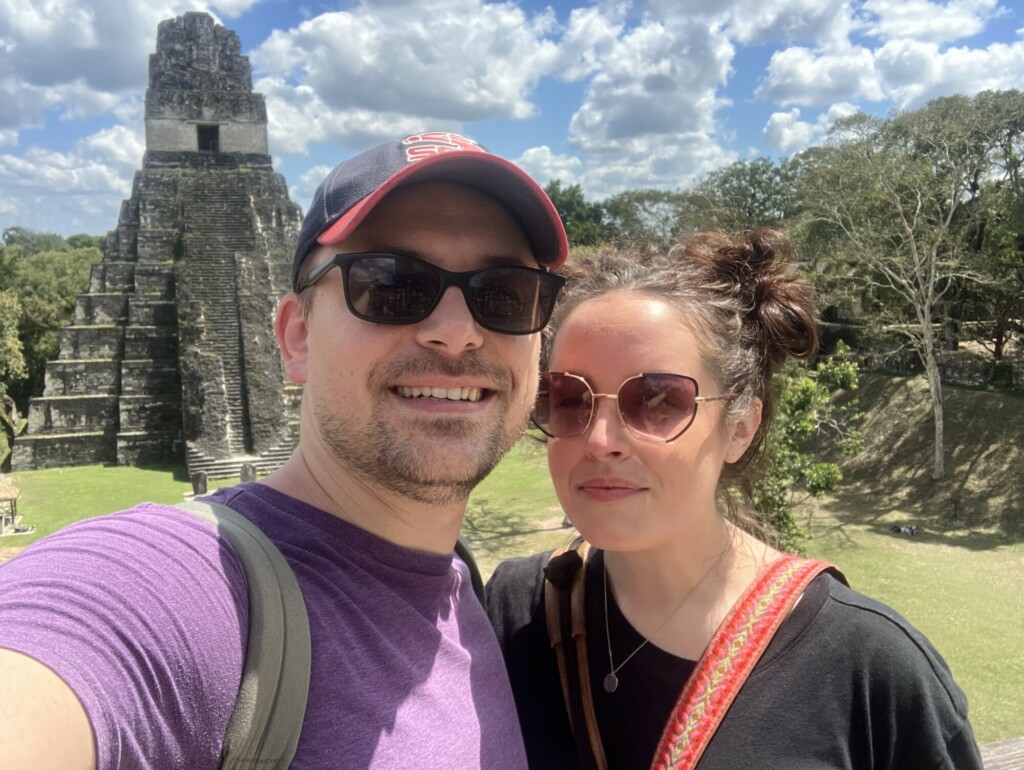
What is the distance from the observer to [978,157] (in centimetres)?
1661

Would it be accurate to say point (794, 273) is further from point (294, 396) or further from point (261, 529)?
point (294, 396)

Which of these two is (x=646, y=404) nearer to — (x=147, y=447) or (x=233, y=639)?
(x=233, y=639)

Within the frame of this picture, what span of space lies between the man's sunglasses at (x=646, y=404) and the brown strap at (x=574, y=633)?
0.41 metres

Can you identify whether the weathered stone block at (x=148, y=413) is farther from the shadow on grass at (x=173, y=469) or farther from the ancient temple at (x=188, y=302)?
the shadow on grass at (x=173, y=469)

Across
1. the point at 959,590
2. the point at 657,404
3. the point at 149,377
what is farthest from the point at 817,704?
the point at 149,377

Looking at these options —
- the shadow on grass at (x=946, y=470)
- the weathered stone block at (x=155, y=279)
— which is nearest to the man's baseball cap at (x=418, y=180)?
the shadow on grass at (x=946, y=470)

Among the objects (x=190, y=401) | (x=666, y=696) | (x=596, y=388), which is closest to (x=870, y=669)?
(x=666, y=696)

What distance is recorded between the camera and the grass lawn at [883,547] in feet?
28.6

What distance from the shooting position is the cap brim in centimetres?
146

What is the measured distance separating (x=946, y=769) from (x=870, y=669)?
0.72ft

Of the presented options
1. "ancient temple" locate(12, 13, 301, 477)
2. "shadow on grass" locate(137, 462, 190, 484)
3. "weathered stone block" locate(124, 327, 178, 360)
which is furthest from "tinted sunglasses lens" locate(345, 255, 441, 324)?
"weathered stone block" locate(124, 327, 178, 360)

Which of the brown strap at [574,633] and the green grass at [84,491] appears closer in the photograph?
the brown strap at [574,633]

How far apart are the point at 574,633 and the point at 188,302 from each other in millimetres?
19599

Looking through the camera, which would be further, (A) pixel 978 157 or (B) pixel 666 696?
(A) pixel 978 157
